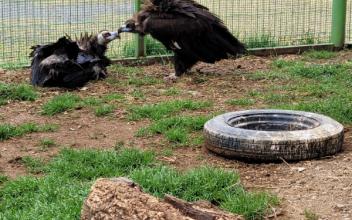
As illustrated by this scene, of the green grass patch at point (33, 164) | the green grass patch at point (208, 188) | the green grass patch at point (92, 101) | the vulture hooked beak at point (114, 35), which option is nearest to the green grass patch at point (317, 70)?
the vulture hooked beak at point (114, 35)

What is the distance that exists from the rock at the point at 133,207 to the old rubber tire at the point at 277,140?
186 centimetres

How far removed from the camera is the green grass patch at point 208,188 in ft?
13.6

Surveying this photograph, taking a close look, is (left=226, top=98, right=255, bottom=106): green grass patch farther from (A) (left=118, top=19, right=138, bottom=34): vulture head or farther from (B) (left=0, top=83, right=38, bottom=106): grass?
(B) (left=0, top=83, right=38, bottom=106): grass

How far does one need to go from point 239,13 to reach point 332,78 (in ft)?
10.1

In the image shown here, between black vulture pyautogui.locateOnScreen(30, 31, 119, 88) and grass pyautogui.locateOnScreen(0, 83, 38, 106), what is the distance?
0.37 metres

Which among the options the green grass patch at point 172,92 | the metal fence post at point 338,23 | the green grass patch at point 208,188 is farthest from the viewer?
the metal fence post at point 338,23

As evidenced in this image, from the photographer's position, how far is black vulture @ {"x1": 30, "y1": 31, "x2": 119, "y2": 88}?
7.97 meters

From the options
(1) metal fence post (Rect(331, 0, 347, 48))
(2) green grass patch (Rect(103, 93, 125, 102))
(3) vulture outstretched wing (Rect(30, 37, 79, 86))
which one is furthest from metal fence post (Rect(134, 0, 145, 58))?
(1) metal fence post (Rect(331, 0, 347, 48))

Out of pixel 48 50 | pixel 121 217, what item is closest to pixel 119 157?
pixel 121 217

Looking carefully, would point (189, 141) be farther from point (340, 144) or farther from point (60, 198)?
point (60, 198)

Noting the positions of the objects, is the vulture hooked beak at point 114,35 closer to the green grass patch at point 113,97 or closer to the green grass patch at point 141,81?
the green grass patch at point 141,81

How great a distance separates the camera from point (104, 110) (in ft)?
22.6

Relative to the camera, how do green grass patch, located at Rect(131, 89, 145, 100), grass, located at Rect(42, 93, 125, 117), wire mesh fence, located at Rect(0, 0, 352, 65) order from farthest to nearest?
wire mesh fence, located at Rect(0, 0, 352, 65) < green grass patch, located at Rect(131, 89, 145, 100) < grass, located at Rect(42, 93, 125, 117)

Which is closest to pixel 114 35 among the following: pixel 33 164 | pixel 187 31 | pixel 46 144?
pixel 187 31
